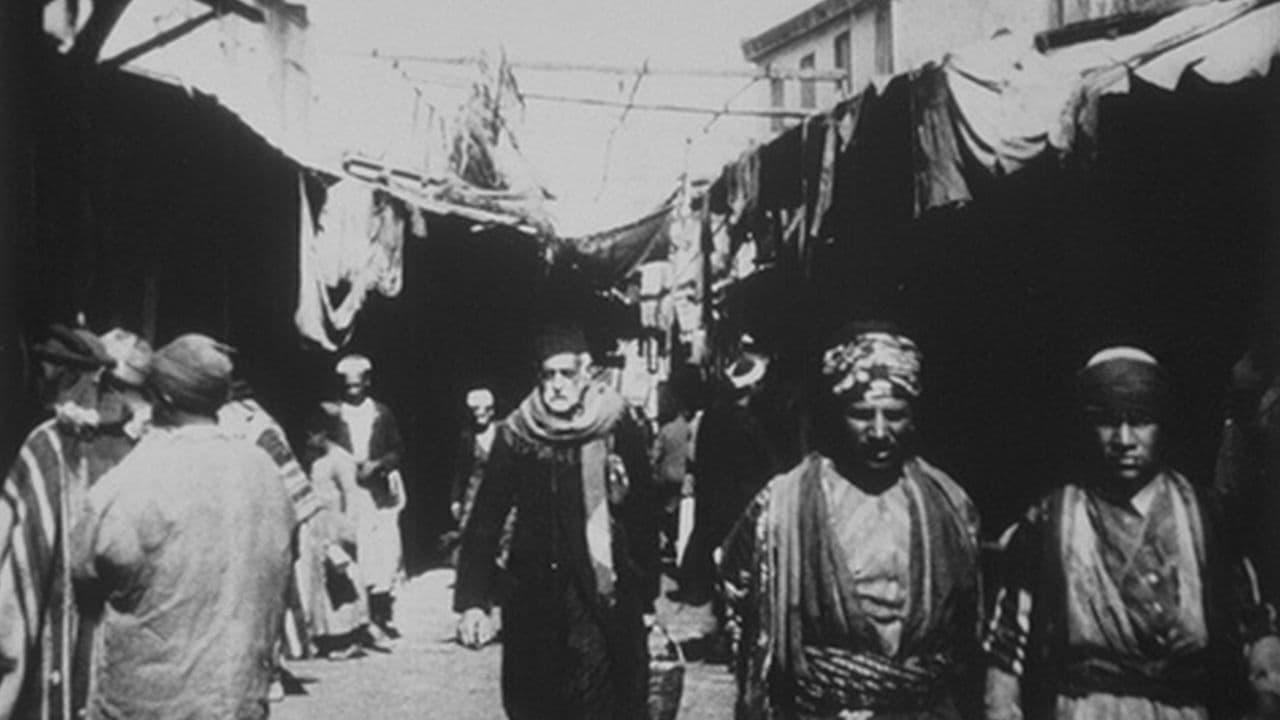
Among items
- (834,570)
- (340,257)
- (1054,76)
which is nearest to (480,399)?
(340,257)

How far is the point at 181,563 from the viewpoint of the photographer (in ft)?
12.6

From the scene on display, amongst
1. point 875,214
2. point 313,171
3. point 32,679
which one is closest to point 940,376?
point 875,214

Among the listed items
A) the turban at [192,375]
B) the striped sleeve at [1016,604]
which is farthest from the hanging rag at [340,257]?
the striped sleeve at [1016,604]

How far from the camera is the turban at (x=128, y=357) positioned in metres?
4.71

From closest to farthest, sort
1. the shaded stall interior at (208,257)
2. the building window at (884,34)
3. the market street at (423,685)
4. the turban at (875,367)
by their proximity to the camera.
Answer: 1. the turban at (875,367)
2. the shaded stall interior at (208,257)
3. the market street at (423,685)
4. the building window at (884,34)

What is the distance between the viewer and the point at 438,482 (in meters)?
15.9

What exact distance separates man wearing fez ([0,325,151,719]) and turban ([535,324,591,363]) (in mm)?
2021

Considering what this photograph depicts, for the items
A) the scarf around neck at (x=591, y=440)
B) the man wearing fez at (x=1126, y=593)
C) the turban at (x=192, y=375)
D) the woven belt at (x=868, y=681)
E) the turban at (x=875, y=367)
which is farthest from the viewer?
the scarf around neck at (x=591, y=440)

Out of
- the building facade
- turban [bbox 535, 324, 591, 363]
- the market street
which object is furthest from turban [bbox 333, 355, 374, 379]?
the building facade

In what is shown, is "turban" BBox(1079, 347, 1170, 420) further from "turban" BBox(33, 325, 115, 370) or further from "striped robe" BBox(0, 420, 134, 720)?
"turban" BBox(33, 325, 115, 370)

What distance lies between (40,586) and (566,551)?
8.40 feet

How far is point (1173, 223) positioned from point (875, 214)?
1.91 metres

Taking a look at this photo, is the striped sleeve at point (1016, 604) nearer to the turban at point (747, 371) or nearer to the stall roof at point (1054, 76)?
the stall roof at point (1054, 76)

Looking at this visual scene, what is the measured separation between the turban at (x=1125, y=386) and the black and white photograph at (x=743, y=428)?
0.01 metres
